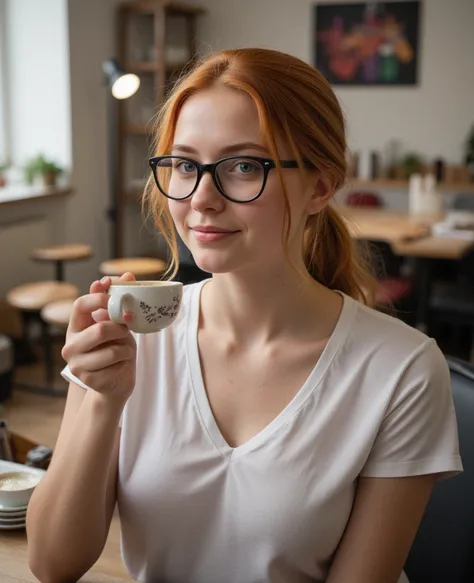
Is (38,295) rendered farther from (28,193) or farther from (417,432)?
(417,432)

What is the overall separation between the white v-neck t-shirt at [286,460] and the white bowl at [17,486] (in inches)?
7.9

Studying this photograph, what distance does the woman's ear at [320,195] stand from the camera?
3.82ft

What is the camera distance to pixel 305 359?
120 centimetres

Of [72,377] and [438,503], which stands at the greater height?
[72,377]

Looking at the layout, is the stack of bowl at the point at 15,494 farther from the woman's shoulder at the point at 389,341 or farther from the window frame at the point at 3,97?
the window frame at the point at 3,97

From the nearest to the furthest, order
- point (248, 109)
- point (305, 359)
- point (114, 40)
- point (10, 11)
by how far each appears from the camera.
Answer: point (248, 109) → point (305, 359) → point (10, 11) → point (114, 40)

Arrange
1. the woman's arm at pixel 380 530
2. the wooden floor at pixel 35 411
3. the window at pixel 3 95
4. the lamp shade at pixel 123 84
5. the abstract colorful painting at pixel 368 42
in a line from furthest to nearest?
the abstract colorful painting at pixel 368 42 → the window at pixel 3 95 → the lamp shade at pixel 123 84 → the wooden floor at pixel 35 411 → the woman's arm at pixel 380 530

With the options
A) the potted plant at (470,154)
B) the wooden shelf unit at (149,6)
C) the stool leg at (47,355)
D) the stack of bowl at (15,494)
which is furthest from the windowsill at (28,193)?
the stack of bowl at (15,494)

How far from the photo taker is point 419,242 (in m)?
3.92

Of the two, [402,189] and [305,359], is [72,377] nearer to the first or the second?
[305,359]

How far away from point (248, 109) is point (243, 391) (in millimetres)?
406

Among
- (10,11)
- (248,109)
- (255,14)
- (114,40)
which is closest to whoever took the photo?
(248,109)

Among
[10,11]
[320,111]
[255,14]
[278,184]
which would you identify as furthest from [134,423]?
[255,14]

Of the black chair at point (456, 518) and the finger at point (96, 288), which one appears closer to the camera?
the finger at point (96, 288)
